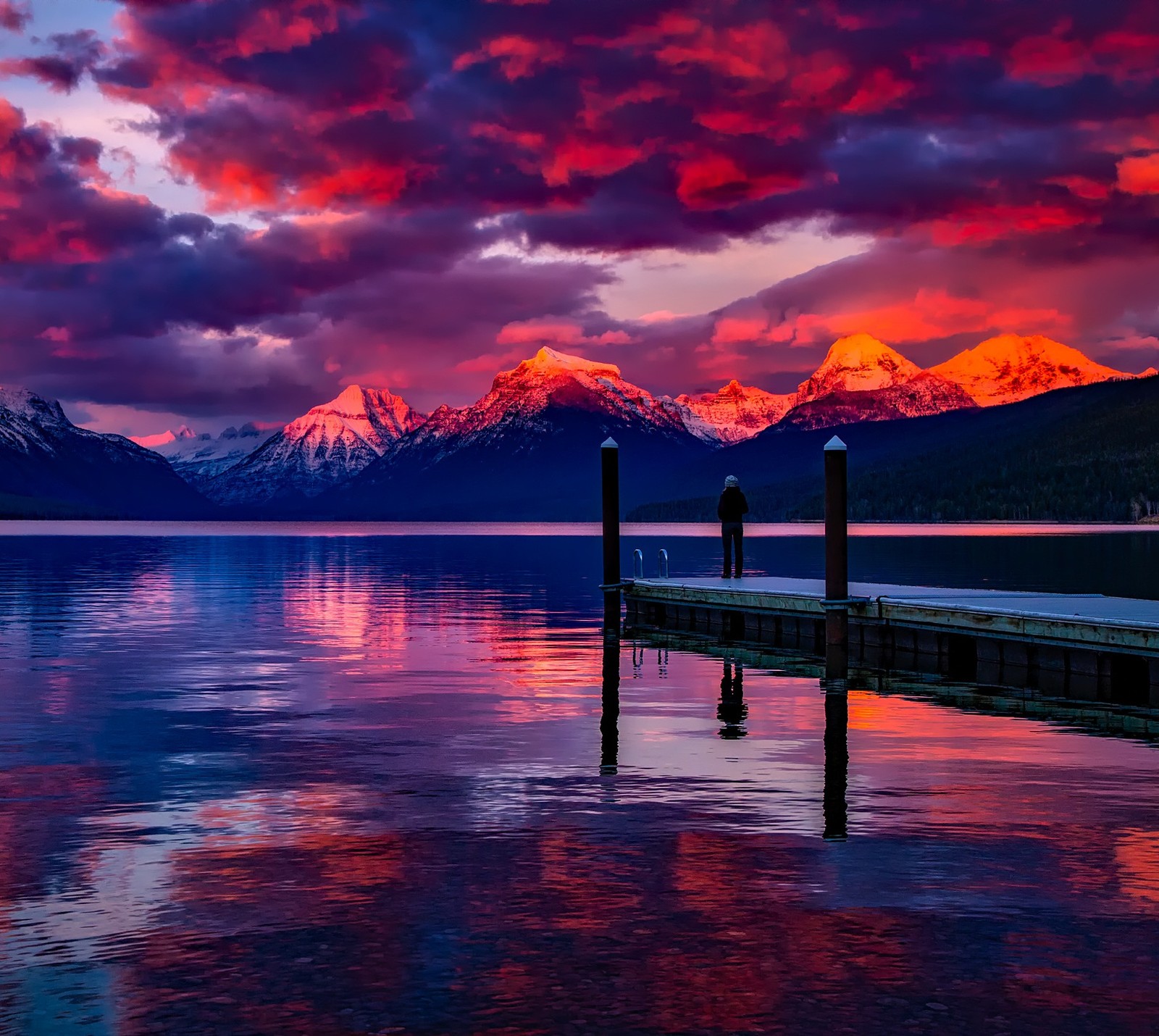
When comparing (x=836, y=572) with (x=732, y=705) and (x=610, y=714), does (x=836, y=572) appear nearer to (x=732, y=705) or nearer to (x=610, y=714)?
(x=732, y=705)

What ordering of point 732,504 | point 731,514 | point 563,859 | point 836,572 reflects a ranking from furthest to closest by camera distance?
point 731,514
point 732,504
point 836,572
point 563,859

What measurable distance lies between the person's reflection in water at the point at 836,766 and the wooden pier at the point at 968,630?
12.7 feet

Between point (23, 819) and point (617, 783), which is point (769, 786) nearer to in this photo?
point (617, 783)

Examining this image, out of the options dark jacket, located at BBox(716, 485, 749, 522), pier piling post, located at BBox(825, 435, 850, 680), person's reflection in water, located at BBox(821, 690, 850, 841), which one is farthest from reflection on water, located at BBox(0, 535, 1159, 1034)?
dark jacket, located at BBox(716, 485, 749, 522)

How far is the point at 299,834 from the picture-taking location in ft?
57.7

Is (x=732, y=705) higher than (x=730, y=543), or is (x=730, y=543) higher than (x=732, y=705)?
(x=730, y=543)

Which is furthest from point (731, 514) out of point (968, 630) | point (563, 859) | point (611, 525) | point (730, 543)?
point (563, 859)

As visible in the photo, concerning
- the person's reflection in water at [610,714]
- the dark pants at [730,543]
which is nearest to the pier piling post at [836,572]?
the person's reflection in water at [610,714]

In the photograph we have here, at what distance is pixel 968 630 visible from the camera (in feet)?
115

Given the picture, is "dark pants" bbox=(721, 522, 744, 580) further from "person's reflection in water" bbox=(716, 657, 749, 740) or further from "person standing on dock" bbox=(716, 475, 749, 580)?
"person's reflection in water" bbox=(716, 657, 749, 740)

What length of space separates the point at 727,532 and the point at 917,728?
26453 millimetres

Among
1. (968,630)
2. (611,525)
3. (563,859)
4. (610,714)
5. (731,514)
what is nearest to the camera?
(563,859)

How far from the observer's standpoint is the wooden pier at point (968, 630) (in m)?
31.1

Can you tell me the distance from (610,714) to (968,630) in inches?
408
